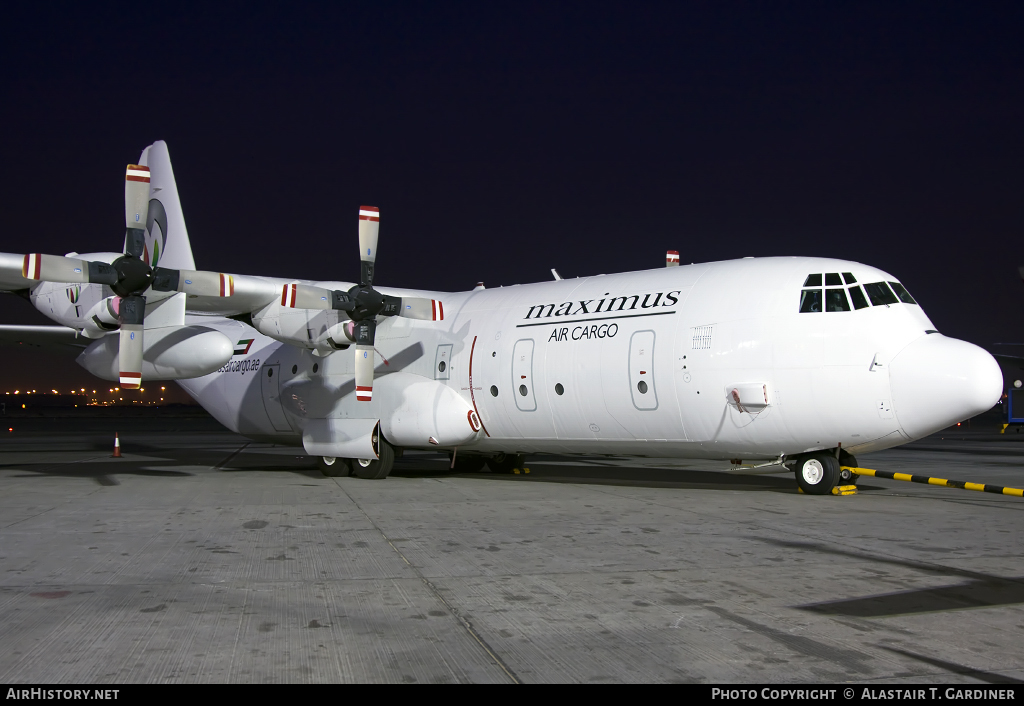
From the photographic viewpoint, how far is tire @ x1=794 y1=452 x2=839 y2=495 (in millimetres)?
12117

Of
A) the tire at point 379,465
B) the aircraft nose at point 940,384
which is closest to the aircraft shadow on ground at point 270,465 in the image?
the tire at point 379,465

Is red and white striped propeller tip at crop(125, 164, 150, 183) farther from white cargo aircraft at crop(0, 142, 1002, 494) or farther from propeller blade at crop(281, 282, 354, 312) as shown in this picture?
propeller blade at crop(281, 282, 354, 312)

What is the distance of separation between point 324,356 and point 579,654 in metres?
12.9

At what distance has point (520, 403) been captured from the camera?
14.9m

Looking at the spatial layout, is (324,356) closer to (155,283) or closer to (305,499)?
(155,283)

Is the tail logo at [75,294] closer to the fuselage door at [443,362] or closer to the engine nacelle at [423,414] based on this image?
the engine nacelle at [423,414]

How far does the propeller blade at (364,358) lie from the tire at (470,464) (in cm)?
411

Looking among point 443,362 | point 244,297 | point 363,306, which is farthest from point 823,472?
point 244,297

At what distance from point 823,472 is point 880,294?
266 centimetres

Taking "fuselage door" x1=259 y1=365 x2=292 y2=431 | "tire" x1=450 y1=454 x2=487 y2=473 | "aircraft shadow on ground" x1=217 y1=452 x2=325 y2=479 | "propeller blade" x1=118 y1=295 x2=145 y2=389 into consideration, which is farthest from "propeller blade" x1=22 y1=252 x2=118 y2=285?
"tire" x1=450 y1=454 x2=487 y2=473

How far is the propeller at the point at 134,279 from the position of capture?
14.1 metres

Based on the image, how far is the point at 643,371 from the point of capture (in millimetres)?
13117

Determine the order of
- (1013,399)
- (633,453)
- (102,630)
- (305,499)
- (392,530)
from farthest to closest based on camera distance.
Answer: (1013,399), (633,453), (305,499), (392,530), (102,630)
